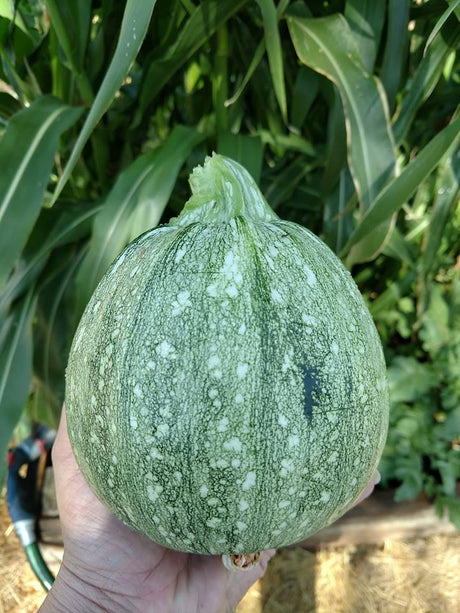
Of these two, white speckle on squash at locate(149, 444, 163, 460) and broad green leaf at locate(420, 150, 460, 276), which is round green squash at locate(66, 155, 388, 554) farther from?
broad green leaf at locate(420, 150, 460, 276)

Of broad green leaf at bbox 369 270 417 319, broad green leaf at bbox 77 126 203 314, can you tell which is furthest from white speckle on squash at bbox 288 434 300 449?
broad green leaf at bbox 369 270 417 319

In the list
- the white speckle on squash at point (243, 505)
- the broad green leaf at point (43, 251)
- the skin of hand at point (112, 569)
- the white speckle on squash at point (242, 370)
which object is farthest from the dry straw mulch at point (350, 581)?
the white speckle on squash at point (242, 370)

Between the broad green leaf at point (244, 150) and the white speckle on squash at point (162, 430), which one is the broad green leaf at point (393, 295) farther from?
the white speckle on squash at point (162, 430)

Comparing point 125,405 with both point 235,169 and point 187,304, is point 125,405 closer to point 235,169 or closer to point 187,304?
point 187,304

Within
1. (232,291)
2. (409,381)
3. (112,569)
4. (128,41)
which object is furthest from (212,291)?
(409,381)

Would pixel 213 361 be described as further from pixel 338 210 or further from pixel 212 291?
pixel 338 210
